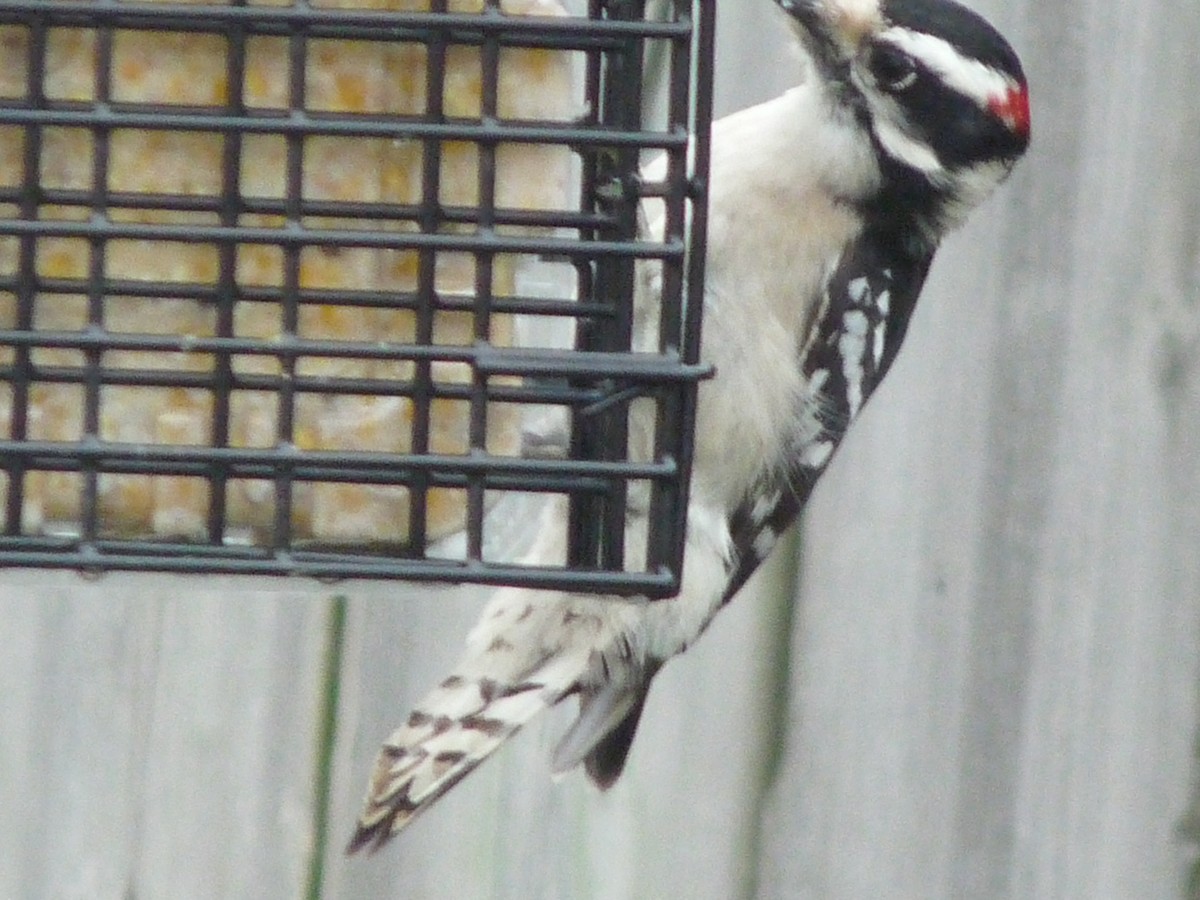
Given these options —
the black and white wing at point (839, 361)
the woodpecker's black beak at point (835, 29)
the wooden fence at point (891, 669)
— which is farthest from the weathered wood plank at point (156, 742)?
the woodpecker's black beak at point (835, 29)

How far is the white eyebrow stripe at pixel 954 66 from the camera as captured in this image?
6.76ft

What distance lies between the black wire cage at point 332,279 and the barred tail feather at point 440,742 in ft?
1.16

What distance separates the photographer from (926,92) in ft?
7.29

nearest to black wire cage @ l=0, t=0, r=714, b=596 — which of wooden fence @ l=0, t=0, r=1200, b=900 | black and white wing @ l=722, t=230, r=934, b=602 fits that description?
wooden fence @ l=0, t=0, r=1200, b=900

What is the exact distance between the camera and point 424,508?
1.61 meters

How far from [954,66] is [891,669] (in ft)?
2.52

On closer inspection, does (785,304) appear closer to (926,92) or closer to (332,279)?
(926,92)

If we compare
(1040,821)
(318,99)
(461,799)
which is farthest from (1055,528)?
(318,99)

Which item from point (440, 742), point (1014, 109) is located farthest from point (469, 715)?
point (1014, 109)

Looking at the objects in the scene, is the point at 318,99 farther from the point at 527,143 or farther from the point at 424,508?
the point at 424,508

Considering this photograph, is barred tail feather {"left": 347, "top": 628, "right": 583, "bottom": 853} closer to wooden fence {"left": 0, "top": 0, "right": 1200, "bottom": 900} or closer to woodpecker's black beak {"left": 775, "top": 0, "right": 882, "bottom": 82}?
wooden fence {"left": 0, "top": 0, "right": 1200, "bottom": 900}

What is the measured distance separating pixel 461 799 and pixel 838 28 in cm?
111

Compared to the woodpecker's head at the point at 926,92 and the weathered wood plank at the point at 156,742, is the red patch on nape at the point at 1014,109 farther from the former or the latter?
the weathered wood plank at the point at 156,742

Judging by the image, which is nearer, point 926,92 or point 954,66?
point 954,66
